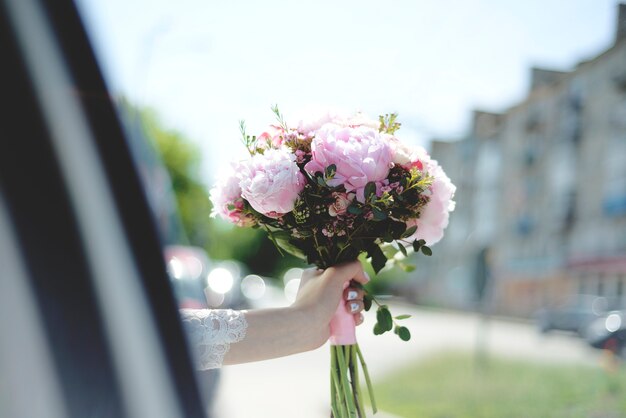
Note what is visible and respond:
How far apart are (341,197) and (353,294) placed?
0.39 metres

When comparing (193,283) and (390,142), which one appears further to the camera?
(193,283)

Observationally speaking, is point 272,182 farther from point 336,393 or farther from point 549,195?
point 549,195

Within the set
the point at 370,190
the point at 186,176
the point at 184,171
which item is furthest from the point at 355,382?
the point at 186,176

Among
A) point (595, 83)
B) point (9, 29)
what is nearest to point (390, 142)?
point (9, 29)

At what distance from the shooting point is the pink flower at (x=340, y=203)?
207 cm

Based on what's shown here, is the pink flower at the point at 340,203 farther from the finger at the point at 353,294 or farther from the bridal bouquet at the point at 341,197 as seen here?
the finger at the point at 353,294

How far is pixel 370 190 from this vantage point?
2033 mm

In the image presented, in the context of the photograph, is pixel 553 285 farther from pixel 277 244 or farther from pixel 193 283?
pixel 277 244

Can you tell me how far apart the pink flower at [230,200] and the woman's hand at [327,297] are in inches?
11.3

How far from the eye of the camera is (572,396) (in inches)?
381

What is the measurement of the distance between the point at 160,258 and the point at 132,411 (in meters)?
0.37

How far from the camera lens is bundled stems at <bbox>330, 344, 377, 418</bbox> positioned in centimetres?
219

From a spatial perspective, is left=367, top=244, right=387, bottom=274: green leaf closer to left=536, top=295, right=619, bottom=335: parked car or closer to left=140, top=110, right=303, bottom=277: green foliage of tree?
left=536, top=295, right=619, bottom=335: parked car

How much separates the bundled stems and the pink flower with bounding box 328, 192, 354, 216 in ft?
Answer: 1.51
